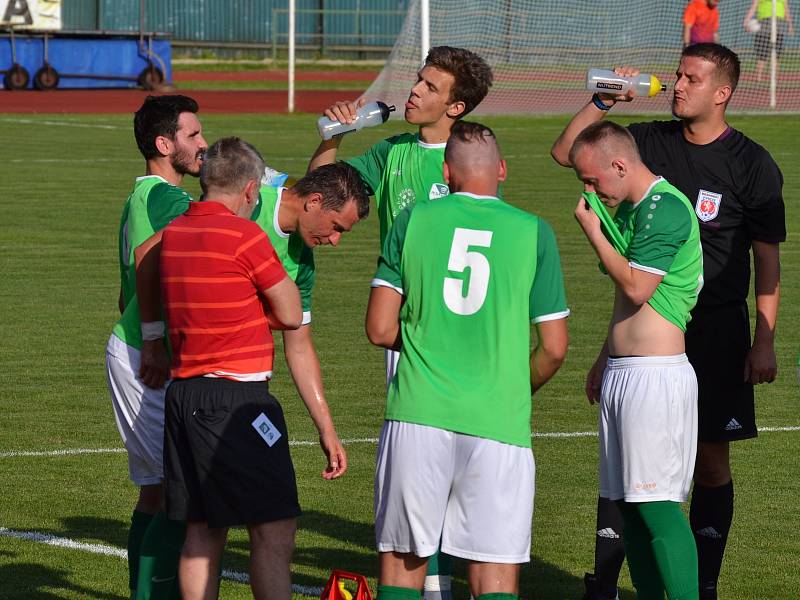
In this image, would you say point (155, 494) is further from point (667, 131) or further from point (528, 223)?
point (667, 131)

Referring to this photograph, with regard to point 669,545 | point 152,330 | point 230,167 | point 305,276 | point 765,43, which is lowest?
point 669,545

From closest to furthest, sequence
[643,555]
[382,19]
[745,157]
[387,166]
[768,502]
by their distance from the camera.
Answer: [643,555]
[745,157]
[387,166]
[768,502]
[382,19]

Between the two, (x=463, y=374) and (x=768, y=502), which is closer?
(x=463, y=374)

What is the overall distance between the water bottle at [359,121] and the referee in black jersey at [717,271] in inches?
36.6

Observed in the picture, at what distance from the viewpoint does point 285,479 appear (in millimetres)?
5102

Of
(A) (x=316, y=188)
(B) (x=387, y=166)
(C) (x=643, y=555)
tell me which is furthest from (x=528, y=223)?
(B) (x=387, y=166)

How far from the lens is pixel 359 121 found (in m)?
6.68

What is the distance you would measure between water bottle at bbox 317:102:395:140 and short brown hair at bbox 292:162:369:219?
121cm

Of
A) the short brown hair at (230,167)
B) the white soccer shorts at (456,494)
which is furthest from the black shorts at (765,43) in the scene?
the white soccer shorts at (456,494)

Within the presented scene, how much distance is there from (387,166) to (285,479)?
1.97 meters

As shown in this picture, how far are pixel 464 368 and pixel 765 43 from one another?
29.3m

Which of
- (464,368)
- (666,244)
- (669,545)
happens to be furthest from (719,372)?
(464,368)

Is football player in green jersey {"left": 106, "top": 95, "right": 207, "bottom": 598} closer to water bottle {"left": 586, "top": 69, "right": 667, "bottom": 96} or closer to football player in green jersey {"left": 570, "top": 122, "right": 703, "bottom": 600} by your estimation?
football player in green jersey {"left": 570, "top": 122, "right": 703, "bottom": 600}

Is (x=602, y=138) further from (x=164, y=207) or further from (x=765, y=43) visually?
(x=765, y=43)
